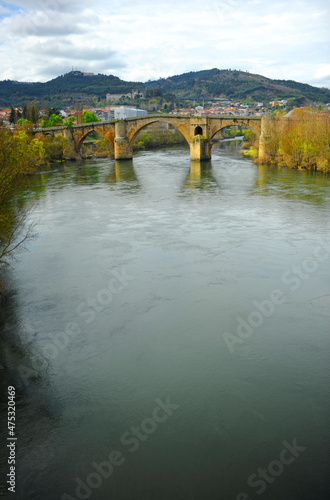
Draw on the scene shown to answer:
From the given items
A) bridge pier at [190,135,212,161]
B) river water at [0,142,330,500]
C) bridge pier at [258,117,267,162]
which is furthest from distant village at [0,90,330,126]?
river water at [0,142,330,500]

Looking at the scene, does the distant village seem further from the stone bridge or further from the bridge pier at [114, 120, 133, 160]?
the bridge pier at [114, 120, 133, 160]

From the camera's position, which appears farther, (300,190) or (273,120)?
(273,120)

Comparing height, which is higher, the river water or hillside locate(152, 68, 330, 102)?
hillside locate(152, 68, 330, 102)

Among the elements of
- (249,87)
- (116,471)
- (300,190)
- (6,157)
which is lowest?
(116,471)

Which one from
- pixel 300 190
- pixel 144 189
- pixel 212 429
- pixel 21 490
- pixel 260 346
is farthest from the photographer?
pixel 144 189

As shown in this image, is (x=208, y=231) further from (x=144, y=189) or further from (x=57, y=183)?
(x=57, y=183)

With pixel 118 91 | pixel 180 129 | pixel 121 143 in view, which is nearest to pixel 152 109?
pixel 118 91

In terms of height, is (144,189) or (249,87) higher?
(249,87)

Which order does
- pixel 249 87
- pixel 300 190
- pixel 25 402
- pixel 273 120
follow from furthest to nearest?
pixel 249 87 → pixel 273 120 → pixel 300 190 → pixel 25 402

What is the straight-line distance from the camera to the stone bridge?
35.1 metres

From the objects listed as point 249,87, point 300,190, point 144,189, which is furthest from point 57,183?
point 249,87

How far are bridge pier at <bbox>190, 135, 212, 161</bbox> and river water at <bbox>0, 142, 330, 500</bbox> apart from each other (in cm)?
2143

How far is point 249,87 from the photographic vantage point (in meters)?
180

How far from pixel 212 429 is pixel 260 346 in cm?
236
